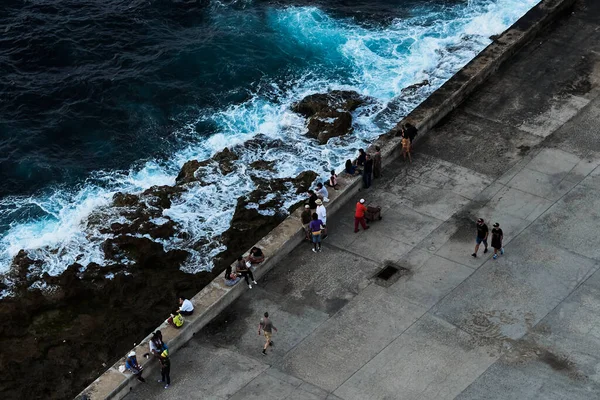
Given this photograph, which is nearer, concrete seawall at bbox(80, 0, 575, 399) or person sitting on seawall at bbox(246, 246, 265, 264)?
concrete seawall at bbox(80, 0, 575, 399)

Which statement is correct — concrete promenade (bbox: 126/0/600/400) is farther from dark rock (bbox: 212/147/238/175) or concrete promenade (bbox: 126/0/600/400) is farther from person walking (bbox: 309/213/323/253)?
dark rock (bbox: 212/147/238/175)

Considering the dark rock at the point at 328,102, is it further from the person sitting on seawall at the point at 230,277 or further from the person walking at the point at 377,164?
the person sitting on seawall at the point at 230,277

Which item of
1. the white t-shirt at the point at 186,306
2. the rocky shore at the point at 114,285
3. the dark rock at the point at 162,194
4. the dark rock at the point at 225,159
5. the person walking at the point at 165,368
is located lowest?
the rocky shore at the point at 114,285

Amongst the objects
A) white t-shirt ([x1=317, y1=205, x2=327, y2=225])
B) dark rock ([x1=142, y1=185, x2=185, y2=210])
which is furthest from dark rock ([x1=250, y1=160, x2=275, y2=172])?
white t-shirt ([x1=317, y1=205, x2=327, y2=225])

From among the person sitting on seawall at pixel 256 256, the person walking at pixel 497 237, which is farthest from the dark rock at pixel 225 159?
the person walking at pixel 497 237

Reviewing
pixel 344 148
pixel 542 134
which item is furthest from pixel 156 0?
pixel 542 134

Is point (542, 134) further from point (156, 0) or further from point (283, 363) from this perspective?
point (156, 0)

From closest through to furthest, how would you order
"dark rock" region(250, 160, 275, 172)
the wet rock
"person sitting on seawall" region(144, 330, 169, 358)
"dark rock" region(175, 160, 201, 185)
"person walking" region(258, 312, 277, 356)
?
1. "person sitting on seawall" region(144, 330, 169, 358)
2. "person walking" region(258, 312, 277, 356)
3. "dark rock" region(175, 160, 201, 185)
4. "dark rock" region(250, 160, 275, 172)
5. the wet rock
